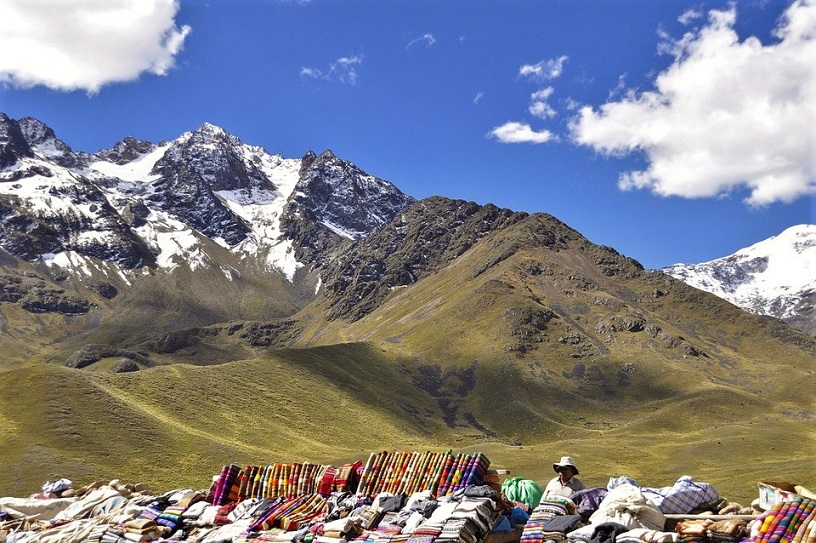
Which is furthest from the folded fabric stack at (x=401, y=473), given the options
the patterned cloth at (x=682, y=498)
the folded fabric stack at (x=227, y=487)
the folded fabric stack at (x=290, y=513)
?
the patterned cloth at (x=682, y=498)

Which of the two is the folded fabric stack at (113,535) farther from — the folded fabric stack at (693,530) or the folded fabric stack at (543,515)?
the folded fabric stack at (693,530)

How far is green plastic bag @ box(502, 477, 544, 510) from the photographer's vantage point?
18717mm

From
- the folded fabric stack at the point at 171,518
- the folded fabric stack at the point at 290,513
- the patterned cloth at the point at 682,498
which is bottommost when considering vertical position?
the folded fabric stack at the point at 171,518

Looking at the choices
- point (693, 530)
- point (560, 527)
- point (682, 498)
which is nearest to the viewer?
point (693, 530)

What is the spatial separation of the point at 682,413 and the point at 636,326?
58377mm

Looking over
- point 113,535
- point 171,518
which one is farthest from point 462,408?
point 113,535

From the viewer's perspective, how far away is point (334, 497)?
20.2 meters

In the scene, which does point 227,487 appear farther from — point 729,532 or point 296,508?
point 729,532

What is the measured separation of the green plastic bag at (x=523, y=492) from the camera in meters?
18.7

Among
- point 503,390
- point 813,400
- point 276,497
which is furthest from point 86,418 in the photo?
point 813,400

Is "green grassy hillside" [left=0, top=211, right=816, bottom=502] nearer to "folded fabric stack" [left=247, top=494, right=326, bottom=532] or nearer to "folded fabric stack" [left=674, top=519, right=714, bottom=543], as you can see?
A: "folded fabric stack" [left=674, top=519, right=714, bottom=543]

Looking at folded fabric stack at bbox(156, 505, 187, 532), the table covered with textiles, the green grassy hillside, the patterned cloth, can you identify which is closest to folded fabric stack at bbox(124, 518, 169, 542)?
the table covered with textiles

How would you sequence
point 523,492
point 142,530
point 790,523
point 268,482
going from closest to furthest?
point 790,523 → point 523,492 → point 142,530 → point 268,482

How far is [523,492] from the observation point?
18984 mm
